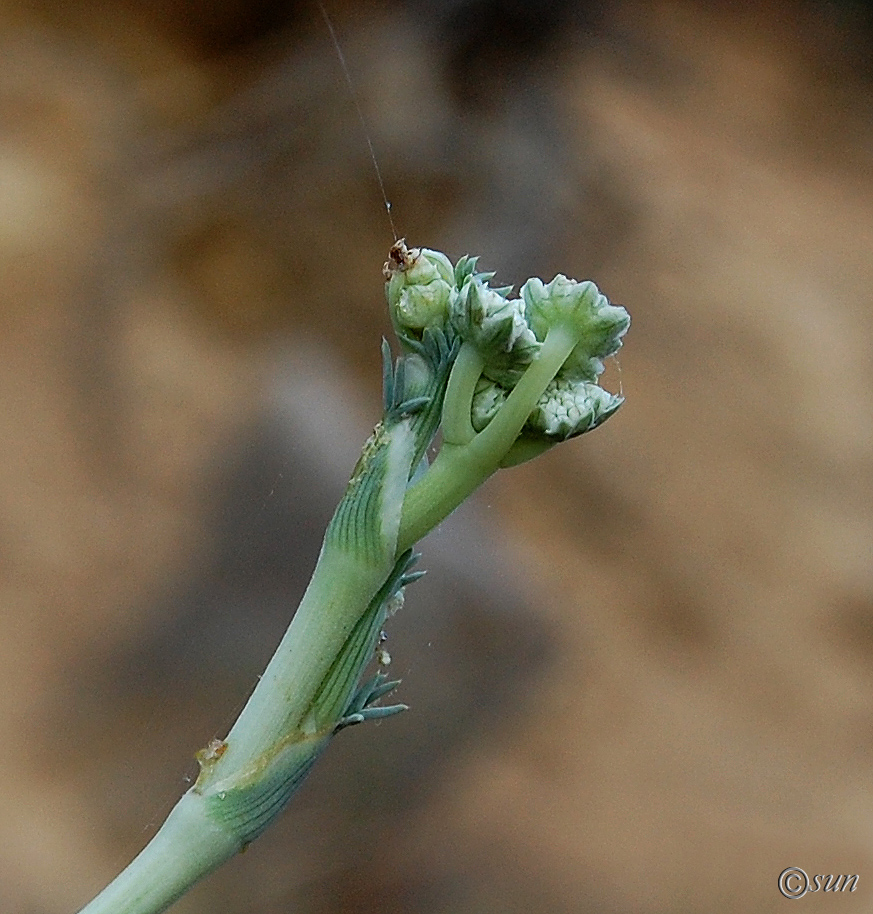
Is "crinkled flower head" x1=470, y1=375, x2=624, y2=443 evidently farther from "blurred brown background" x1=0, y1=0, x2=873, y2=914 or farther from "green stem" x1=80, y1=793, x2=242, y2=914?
"blurred brown background" x1=0, y1=0, x2=873, y2=914

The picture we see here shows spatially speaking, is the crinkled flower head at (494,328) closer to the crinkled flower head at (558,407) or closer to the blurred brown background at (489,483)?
the crinkled flower head at (558,407)

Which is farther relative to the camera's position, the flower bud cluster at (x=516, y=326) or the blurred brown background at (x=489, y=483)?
the blurred brown background at (x=489, y=483)

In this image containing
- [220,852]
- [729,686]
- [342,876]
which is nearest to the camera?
[220,852]

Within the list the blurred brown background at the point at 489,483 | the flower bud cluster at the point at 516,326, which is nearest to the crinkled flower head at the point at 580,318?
the flower bud cluster at the point at 516,326

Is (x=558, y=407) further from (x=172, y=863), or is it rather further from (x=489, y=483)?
(x=489, y=483)

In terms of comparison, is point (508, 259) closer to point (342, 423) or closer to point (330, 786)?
point (342, 423)

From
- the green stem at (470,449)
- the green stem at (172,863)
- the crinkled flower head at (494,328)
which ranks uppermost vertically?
the crinkled flower head at (494,328)

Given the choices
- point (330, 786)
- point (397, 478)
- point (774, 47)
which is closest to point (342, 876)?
point (330, 786)
